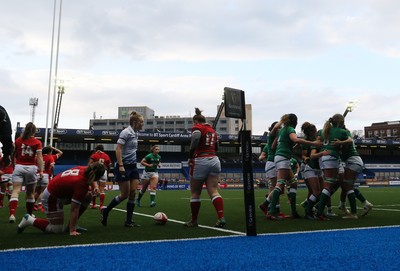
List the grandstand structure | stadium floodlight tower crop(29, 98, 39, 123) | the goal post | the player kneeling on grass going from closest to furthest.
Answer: the goal post, the player kneeling on grass, the grandstand structure, stadium floodlight tower crop(29, 98, 39, 123)

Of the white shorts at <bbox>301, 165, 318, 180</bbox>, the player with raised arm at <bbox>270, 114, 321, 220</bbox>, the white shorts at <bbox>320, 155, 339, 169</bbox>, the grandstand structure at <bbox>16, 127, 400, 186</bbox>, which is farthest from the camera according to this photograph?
the grandstand structure at <bbox>16, 127, 400, 186</bbox>

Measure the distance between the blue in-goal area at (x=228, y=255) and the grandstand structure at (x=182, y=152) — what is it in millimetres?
38691

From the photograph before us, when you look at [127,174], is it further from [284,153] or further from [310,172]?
[310,172]

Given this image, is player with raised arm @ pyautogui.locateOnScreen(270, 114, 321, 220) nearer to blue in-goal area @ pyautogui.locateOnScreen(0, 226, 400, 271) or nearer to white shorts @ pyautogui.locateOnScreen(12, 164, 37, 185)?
blue in-goal area @ pyautogui.locateOnScreen(0, 226, 400, 271)

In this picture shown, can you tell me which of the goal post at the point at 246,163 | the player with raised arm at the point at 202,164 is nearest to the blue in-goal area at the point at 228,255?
the goal post at the point at 246,163

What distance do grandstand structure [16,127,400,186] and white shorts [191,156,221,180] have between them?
37149 mm

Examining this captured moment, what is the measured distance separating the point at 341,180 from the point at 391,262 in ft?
15.6

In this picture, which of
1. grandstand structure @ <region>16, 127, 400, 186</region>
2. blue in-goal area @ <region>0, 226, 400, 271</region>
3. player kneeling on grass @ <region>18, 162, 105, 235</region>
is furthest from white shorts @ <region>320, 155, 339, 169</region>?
grandstand structure @ <region>16, 127, 400, 186</region>

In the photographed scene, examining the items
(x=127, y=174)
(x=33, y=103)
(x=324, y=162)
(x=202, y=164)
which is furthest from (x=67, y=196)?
(x=33, y=103)

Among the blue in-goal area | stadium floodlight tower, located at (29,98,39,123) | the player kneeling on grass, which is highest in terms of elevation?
stadium floodlight tower, located at (29,98,39,123)

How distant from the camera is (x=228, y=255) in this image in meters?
3.82

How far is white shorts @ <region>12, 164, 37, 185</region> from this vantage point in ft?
23.7

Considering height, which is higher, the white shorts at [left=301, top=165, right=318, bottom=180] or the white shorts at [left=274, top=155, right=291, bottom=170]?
the white shorts at [left=274, top=155, right=291, bottom=170]

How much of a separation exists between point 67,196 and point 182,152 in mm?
52482
